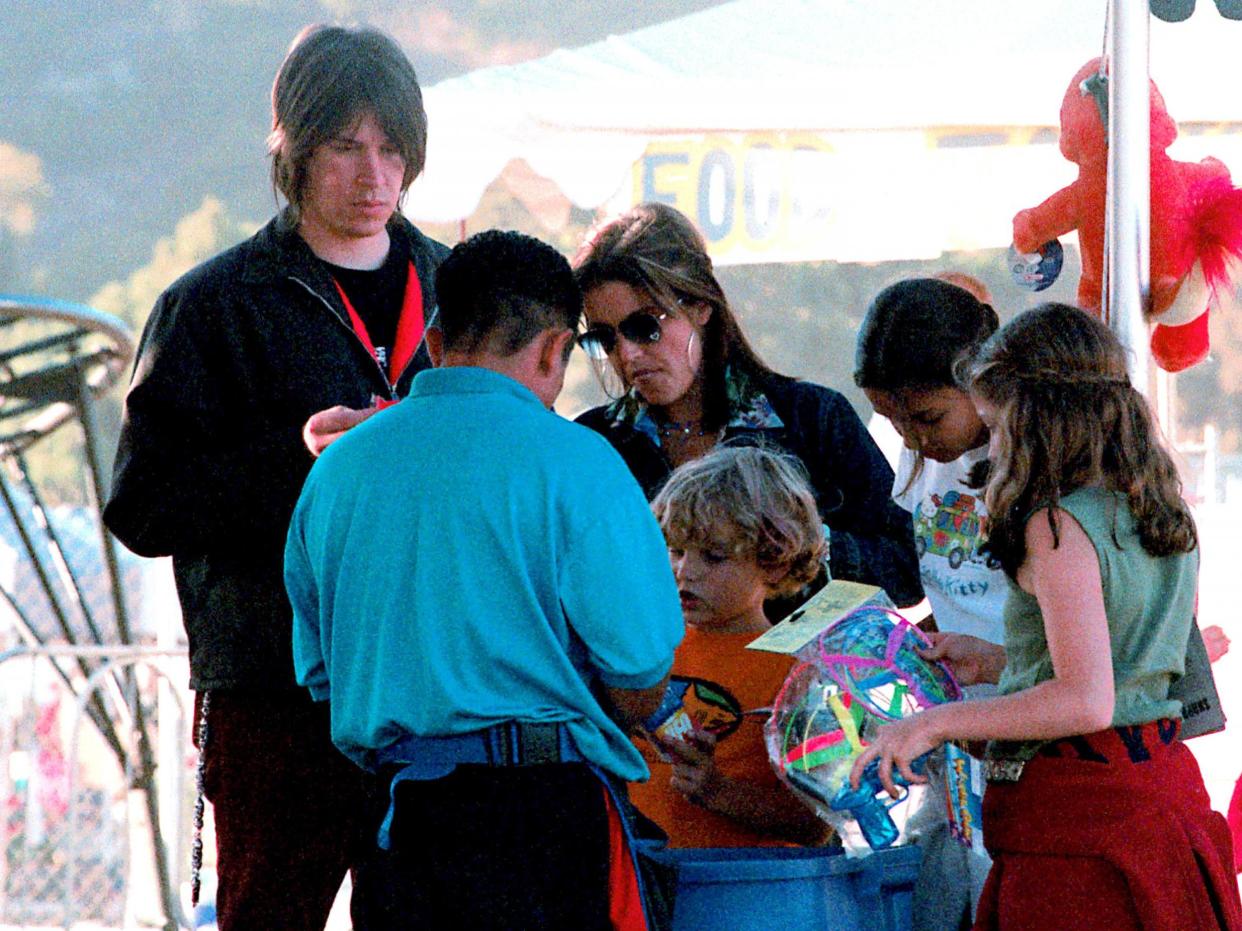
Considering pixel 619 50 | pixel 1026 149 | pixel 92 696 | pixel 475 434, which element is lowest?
pixel 92 696

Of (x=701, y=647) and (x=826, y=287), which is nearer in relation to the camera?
(x=701, y=647)

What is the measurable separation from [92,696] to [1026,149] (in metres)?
3.24

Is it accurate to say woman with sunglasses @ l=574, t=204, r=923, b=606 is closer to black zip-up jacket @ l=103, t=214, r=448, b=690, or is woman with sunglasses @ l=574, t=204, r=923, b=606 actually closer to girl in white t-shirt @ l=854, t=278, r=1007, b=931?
girl in white t-shirt @ l=854, t=278, r=1007, b=931

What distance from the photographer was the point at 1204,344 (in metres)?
2.46

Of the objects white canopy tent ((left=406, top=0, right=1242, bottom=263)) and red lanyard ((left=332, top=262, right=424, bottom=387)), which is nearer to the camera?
red lanyard ((left=332, top=262, right=424, bottom=387))

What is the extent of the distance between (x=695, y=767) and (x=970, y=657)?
1.25 ft

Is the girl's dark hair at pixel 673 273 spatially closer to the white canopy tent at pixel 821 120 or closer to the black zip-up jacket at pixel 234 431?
the black zip-up jacket at pixel 234 431

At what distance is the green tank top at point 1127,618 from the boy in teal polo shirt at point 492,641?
1.56ft

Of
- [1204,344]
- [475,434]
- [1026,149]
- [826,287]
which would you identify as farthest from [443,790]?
[826,287]

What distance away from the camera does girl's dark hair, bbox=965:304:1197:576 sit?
2012mm

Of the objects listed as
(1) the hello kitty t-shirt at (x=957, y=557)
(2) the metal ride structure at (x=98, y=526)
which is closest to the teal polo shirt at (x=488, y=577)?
(1) the hello kitty t-shirt at (x=957, y=557)

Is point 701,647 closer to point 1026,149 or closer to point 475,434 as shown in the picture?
point 475,434

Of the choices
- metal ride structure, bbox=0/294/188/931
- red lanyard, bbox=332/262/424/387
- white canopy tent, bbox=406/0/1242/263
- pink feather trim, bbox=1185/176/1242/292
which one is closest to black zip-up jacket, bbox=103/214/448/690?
red lanyard, bbox=332/262/424/387

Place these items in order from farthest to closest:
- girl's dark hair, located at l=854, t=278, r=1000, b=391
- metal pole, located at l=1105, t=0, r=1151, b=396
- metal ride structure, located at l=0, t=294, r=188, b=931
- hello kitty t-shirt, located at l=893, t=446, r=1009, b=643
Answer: metal ride structure, located at l=0, t=294, r=188, b=931 < hello kitty t-shirt, located at l=893, t=446, r=1009, b=643 < girl's dark hair, located at l=854, t=278, r=1000, b=391 < metal pole, located at l=1105, t=0, r=1151, b=396
